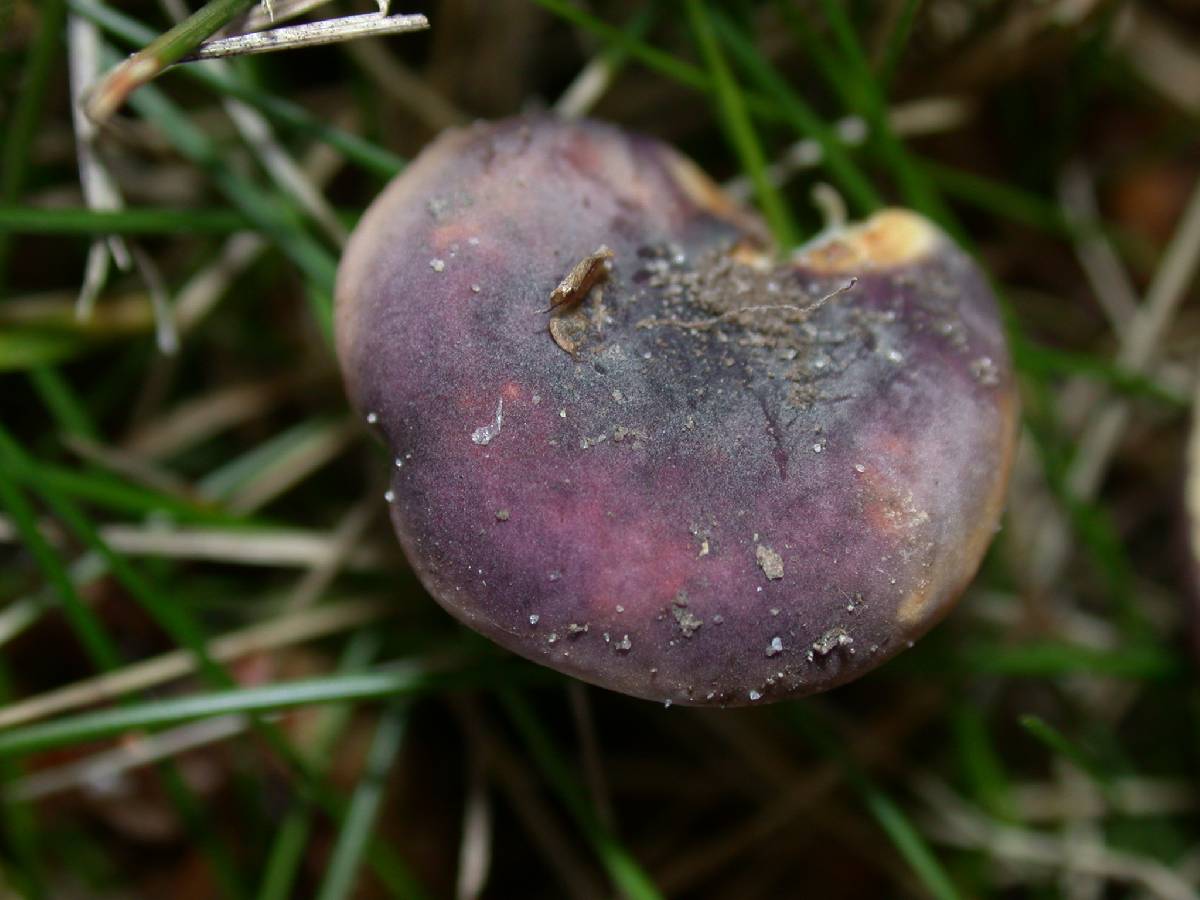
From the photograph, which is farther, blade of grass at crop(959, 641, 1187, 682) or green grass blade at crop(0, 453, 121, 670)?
blade of grass at crop(959, 641, 1187, 682)

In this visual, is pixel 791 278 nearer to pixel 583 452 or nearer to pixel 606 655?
pixel 583 452

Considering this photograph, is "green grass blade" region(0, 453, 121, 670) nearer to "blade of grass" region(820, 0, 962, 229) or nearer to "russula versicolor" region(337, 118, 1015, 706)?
"russula versicolor" region(337, 118, 1015, 706)

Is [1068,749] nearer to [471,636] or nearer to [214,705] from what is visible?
[471,636]

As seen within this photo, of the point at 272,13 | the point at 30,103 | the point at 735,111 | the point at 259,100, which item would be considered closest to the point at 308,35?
the point at 272,13

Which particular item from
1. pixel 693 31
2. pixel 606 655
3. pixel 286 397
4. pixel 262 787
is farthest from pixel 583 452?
pixel 262 787

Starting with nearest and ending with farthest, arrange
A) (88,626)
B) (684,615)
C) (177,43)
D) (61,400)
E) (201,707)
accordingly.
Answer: (684,615) → (177,43) → (201,707) → (88,626) → (61,400)

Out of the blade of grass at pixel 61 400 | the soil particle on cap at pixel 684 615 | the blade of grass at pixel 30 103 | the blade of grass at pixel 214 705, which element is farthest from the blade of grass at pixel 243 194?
the soil particle on cap at pixel 684 615

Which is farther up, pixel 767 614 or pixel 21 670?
pixel 767 614

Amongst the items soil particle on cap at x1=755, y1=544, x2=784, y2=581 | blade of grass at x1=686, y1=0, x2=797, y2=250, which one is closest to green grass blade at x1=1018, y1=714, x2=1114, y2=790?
soil particle on cap at x1=755, y1=544, x2=784, y2=581
